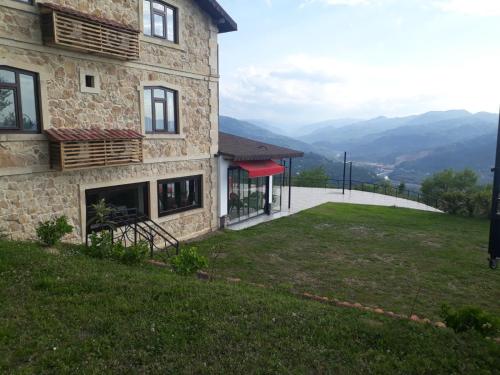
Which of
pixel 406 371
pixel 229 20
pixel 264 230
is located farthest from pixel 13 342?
pixel 229 20

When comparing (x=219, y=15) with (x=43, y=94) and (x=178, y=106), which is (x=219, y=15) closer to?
(x=178, y=106)

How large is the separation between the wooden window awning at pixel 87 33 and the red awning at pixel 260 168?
7667 mm

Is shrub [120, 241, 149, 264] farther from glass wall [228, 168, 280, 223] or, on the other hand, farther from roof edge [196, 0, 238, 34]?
roof edge [196, 0, 238, 34]

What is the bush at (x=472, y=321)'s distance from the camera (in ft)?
17.9

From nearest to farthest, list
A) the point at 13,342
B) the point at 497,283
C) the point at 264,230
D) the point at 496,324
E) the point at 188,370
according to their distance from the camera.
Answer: the point at 188,370 → the point at 13,342 → the point at 496,324 → the point at 497,283 → the point at 264,230

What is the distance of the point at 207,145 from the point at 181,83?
9.45 ft

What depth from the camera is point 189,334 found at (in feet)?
16.6

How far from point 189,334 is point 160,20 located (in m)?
11.5

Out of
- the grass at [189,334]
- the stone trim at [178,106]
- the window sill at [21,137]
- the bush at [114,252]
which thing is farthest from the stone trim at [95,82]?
the grass at [189,334]

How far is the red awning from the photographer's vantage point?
17.6 meters

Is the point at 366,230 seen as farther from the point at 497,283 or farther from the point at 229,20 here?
the point at 229,20

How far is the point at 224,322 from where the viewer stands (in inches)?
215

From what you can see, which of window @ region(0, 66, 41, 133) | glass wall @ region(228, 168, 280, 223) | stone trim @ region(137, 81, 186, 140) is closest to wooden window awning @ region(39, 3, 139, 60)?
window @ region(0, 66, 41, 133)

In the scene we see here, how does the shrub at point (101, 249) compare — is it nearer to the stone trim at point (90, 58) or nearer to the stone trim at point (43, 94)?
the stone trim at point (43, 94)
